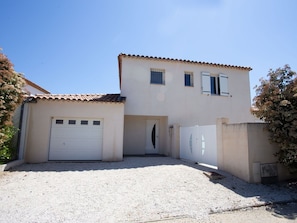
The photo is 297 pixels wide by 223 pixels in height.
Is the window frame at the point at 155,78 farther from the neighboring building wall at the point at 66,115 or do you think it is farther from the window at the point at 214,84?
the neighboring building wall at the point at 66,115

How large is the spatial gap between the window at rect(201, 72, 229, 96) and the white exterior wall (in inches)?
13.3

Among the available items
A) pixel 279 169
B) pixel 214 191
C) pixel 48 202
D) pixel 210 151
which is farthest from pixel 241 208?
pixel 48 202

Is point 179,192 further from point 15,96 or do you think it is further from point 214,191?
point 15,96

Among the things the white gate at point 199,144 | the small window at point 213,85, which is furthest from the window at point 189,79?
the white gate at point 199,144

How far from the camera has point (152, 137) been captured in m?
15.0

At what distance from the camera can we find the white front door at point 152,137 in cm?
1478

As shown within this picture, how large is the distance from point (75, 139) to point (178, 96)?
26.2ft

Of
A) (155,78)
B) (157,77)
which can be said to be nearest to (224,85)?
(157,77)

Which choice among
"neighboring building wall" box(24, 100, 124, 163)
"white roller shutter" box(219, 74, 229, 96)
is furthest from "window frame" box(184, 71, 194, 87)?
→ "neighboring building wall" box(24, 100, 124, 163)

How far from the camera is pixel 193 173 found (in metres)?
7.98

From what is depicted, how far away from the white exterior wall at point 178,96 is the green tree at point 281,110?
6.62m

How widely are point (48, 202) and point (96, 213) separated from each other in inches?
64.3

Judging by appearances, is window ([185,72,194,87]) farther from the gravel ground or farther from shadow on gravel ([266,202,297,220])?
shadow on gravel ([266,202,297,220])

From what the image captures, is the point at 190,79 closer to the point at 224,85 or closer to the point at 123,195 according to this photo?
the point at 224,85
